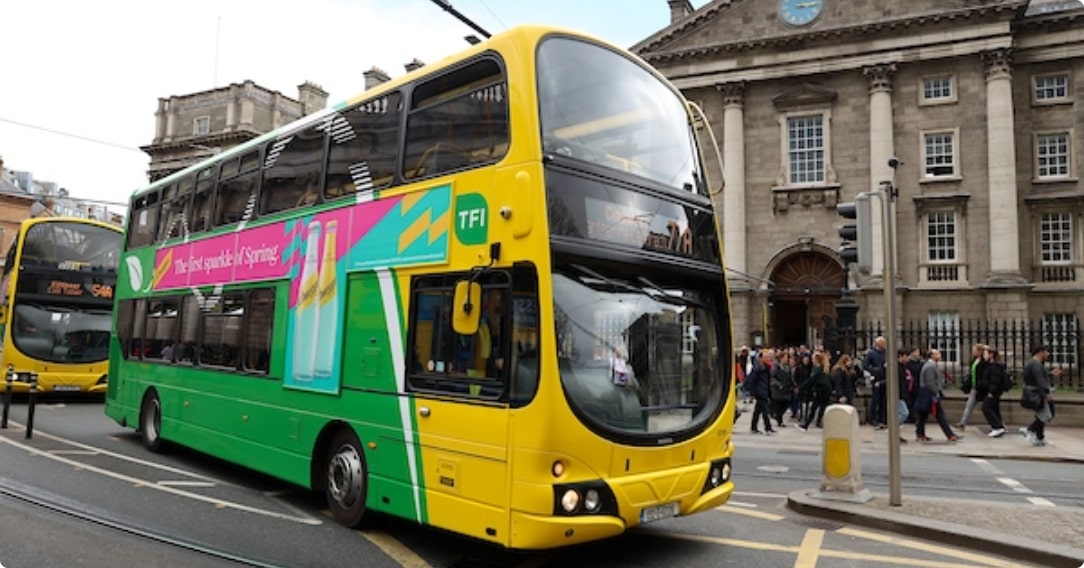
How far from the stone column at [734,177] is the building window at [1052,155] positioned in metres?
11.5

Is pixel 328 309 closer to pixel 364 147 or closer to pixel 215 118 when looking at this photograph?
pixel 364 147

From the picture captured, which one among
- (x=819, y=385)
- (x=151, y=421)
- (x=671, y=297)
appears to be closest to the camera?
(x=671, y=297)

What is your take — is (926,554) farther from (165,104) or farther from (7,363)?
(165,104)

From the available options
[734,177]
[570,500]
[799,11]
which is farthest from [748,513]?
[799,11]

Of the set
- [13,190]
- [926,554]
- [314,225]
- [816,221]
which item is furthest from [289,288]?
[13,190]

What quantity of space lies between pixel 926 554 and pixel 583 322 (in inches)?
144

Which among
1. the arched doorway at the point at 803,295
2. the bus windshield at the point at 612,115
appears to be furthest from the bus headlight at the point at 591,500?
the arched doorway at the point at 803,295

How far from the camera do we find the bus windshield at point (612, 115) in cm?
571

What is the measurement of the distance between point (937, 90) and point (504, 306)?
31021 millimetres

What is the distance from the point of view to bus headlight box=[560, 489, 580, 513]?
505 centimetres

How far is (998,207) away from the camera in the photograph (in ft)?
94.4

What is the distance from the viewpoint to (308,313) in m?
7.56

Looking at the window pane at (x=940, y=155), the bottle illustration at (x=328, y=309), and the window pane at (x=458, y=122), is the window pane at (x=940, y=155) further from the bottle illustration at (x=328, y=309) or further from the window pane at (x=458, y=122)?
the bottle illustration at (x=328, y=309)

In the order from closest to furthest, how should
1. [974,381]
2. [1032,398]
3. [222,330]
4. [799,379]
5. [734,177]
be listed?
[222,330] → [1032,398] → [974,381] → [799,379] → [734,177]
